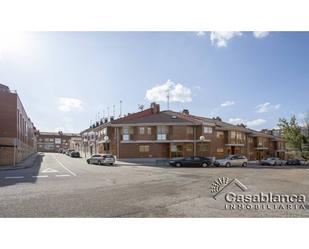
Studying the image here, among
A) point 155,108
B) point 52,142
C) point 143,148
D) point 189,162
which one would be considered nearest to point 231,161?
point 189,162

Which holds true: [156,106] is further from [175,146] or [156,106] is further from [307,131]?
[307,131]

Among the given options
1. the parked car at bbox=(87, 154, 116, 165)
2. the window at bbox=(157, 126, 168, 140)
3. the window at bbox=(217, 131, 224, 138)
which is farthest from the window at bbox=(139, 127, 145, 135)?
the window at bbox=(217, 131, 224, 138)

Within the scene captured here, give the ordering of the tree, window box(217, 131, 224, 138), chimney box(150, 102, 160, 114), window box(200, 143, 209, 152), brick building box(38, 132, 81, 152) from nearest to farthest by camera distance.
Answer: the tree
window box(200, 143, 209, 152)
window box(217, 131, 224, 138)
chimney box(150, 102, 160, 114)
brick building box(38, 132, 81, 152)

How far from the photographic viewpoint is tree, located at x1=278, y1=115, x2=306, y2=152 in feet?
89.4

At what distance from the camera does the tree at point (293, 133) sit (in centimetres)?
2723

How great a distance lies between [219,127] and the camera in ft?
144

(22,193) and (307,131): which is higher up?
(307,131)

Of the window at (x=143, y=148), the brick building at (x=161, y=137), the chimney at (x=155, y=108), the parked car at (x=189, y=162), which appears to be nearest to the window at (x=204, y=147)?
the brick building at (x=161, y=137)

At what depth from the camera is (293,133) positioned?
27.6 meters

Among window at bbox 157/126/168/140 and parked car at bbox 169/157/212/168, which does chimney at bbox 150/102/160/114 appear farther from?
parked car at bbox 169/157/212/168

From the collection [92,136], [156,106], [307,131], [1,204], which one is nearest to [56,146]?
[92,136]

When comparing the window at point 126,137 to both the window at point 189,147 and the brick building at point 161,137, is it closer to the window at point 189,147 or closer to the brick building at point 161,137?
the brick building at point 161,137

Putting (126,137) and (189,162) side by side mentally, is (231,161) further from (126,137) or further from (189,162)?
(126,137)

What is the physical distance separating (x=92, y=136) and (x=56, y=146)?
6851cm
